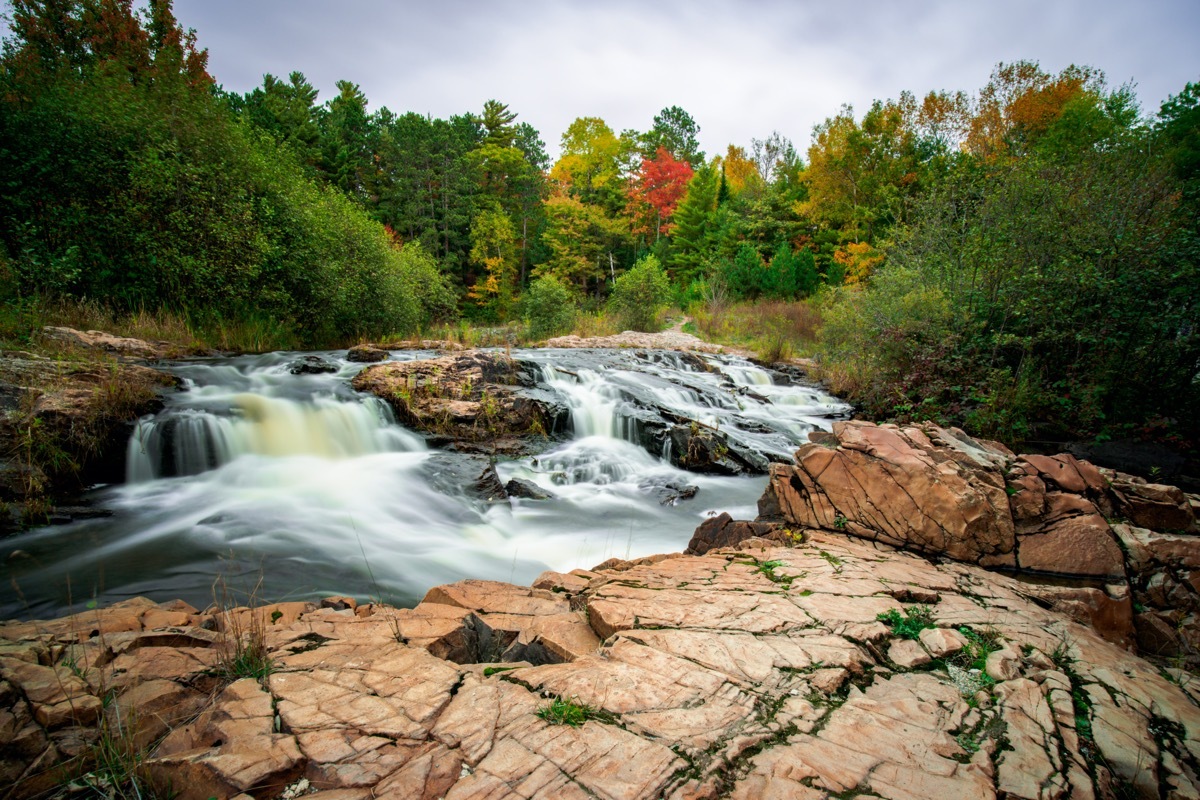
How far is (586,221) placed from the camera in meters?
34.6

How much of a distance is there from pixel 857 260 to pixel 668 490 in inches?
961

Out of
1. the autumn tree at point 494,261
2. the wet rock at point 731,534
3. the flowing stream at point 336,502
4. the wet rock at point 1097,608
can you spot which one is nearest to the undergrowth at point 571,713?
the flowing stream at point 336,502

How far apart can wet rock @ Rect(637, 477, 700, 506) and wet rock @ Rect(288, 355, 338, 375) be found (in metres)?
7.37

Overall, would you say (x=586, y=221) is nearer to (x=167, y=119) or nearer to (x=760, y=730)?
(x=167, y=119)

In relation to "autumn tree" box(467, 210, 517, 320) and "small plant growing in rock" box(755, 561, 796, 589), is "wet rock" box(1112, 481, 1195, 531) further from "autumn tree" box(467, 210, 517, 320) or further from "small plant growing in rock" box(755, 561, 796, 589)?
"autumn tree" box(467, 210, 517, 320)

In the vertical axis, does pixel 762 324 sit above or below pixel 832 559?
above

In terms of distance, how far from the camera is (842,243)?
2939 centimetres

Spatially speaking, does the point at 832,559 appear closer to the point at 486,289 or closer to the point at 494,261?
the point at 494,261

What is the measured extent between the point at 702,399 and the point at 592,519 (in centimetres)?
613

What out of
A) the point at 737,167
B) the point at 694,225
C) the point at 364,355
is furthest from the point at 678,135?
the point at 364,355

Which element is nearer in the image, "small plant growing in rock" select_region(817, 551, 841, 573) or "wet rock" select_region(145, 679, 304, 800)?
"wet rock" select_region(145, 679, 304, 800)

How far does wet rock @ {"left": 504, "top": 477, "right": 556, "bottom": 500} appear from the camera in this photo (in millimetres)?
7031

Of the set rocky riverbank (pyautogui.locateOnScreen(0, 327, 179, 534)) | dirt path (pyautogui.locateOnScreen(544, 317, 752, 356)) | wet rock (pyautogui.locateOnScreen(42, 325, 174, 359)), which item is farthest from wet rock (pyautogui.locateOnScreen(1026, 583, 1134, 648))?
dirt path (pyautogui.locateOnScreen(544, 317, 752, 356))

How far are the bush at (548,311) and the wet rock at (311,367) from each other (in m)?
12.3
